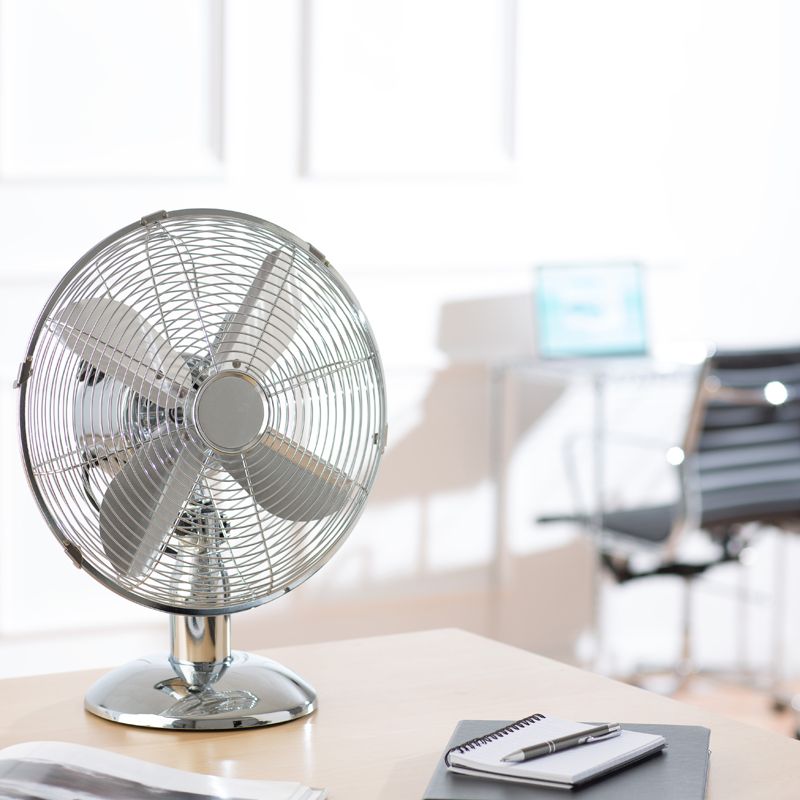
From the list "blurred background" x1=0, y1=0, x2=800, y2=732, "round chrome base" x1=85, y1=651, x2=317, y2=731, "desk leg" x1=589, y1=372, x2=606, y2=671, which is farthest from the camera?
"desk leg" x1=589, y1=372, x2=606, y2=671

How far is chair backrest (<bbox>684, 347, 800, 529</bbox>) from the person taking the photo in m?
2.87

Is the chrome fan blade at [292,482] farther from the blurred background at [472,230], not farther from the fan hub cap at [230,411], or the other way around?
the blurred background at [472,230]

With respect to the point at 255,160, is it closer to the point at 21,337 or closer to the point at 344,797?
the point at 21,337

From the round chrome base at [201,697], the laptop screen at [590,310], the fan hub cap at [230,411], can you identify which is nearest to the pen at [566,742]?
the round chrome base at [201,697]

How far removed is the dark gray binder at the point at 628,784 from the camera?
990 mm

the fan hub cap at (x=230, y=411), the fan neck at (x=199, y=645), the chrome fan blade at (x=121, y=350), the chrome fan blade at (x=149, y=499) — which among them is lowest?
the fan neck at (x=199, y=645)

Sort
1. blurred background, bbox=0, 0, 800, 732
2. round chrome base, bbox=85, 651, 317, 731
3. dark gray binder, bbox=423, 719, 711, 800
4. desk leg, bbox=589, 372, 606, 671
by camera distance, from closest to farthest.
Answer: dark gray binder, bbox=423, 719, 711, 800, round chrome base, bbox=85, 651, 317, 731, blurred background, bbox=0, 0, 800, 732, desk leg, bbox=589, 372, 606, 671

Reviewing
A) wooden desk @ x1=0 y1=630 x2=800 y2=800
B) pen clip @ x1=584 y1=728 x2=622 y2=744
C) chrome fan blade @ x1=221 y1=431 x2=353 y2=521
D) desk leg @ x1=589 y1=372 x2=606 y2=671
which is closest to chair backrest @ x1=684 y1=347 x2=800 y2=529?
desk leg @ x1=589 y1=372 x2=606 y2=671

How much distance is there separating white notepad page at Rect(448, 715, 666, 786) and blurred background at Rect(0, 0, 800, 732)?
184 centimetres

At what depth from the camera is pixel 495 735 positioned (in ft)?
3.51

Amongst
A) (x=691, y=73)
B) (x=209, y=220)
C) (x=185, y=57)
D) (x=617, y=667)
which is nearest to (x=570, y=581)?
(x=617, y=667)

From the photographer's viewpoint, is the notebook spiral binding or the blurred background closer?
the notebook spiral binding

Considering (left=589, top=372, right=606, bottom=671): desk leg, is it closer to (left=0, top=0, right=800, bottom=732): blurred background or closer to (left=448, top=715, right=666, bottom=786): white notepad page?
(left=0, top=0, right=800, bottom=732): blurred background

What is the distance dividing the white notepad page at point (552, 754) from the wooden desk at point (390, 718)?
5 cm
